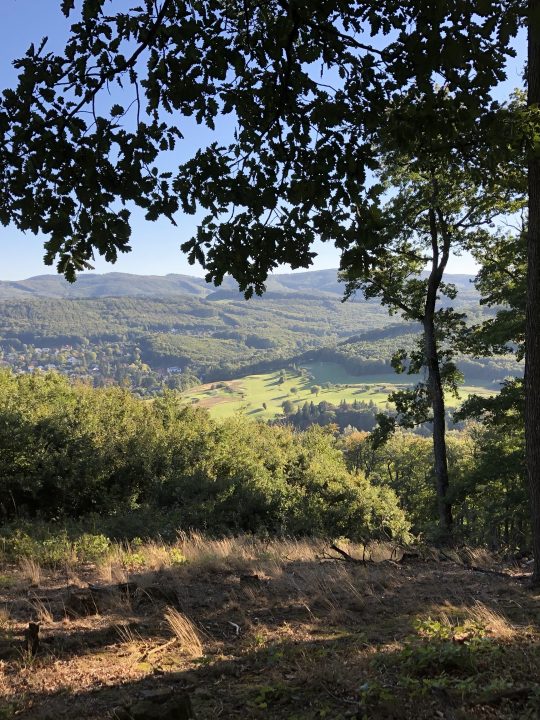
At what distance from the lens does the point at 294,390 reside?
5138 inches

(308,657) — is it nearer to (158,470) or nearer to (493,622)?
(493,622)

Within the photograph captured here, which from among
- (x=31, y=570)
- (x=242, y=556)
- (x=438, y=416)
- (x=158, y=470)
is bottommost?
(x=158, y=470)

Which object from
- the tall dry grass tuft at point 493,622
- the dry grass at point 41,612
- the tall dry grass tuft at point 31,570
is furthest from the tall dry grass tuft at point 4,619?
the tall dry grass tuft at point 493,622

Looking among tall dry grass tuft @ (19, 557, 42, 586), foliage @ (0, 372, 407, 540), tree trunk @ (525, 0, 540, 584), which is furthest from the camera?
foliage @ (0, 372, 407, 540)

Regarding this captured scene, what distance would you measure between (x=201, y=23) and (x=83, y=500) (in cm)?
1316

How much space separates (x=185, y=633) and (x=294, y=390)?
127097 millimetres

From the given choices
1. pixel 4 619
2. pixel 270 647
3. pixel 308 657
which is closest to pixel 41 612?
pixel 4 619

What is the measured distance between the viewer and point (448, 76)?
2.96 m

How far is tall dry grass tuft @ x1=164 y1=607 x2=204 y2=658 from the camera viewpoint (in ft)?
11.8

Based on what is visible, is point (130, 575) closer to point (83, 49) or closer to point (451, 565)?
point (451, 565)

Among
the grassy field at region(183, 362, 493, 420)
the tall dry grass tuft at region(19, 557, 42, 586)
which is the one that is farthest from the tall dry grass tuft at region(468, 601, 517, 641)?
the grassy field at region(183, 362, 493, 420)

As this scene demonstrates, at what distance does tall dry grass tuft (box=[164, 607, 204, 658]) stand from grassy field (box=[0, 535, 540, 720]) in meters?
0.01

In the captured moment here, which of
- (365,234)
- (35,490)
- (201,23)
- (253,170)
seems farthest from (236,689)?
(35,490)

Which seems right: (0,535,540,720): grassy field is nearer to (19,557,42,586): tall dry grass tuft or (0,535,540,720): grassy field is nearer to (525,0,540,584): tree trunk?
(19,557,42,586): tall dry grass tuft
